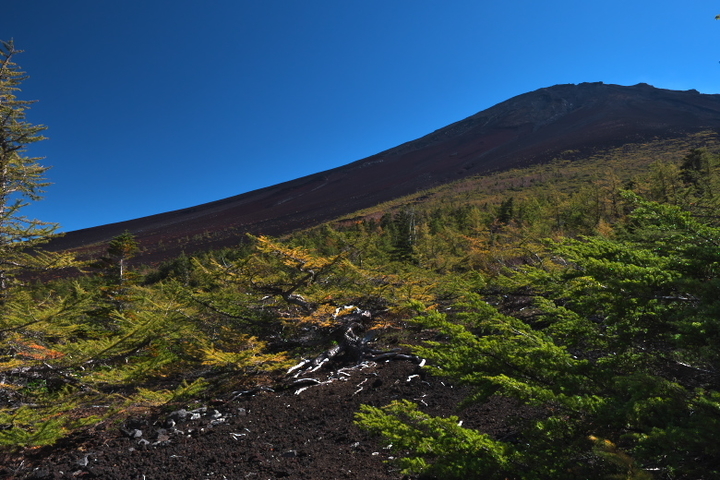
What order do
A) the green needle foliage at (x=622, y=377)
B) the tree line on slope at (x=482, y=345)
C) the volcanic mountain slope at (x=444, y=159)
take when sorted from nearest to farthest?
the green needle foliage at (x=622, y=377)
the tree line on slope at (x=482, y=345)
the volcanic mountain slope at (x=444, y=159)

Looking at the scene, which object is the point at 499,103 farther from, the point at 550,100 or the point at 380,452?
the point at 380,452

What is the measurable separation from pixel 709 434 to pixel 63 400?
6.52 m

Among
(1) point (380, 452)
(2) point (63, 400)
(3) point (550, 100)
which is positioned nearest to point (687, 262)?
(1) point (380, 452)

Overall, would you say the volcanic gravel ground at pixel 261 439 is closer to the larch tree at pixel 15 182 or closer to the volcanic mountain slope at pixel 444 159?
the larch tree at pixel 15 182

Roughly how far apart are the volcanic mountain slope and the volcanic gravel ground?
132 ft

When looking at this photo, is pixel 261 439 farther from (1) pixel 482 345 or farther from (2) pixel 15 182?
(2) pixel 15 182

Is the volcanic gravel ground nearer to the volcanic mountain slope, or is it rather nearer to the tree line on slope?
the tree line on slope

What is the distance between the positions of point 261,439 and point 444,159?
74880mm

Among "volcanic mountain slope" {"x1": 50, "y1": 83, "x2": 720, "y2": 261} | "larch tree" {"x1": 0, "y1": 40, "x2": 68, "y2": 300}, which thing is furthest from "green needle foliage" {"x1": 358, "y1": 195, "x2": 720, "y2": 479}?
"volcanic mountain slope" {"x1": 50, "y1": 83, "x2": 720, "y2": 261}

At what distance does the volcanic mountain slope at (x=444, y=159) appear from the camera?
175 ft

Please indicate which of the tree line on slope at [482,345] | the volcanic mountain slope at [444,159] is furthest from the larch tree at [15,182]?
the volcanic mountain slope at [444,159]

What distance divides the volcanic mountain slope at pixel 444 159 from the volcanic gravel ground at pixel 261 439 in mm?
40105

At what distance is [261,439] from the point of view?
4.25 metres

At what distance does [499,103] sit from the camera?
→ 105750 mm
